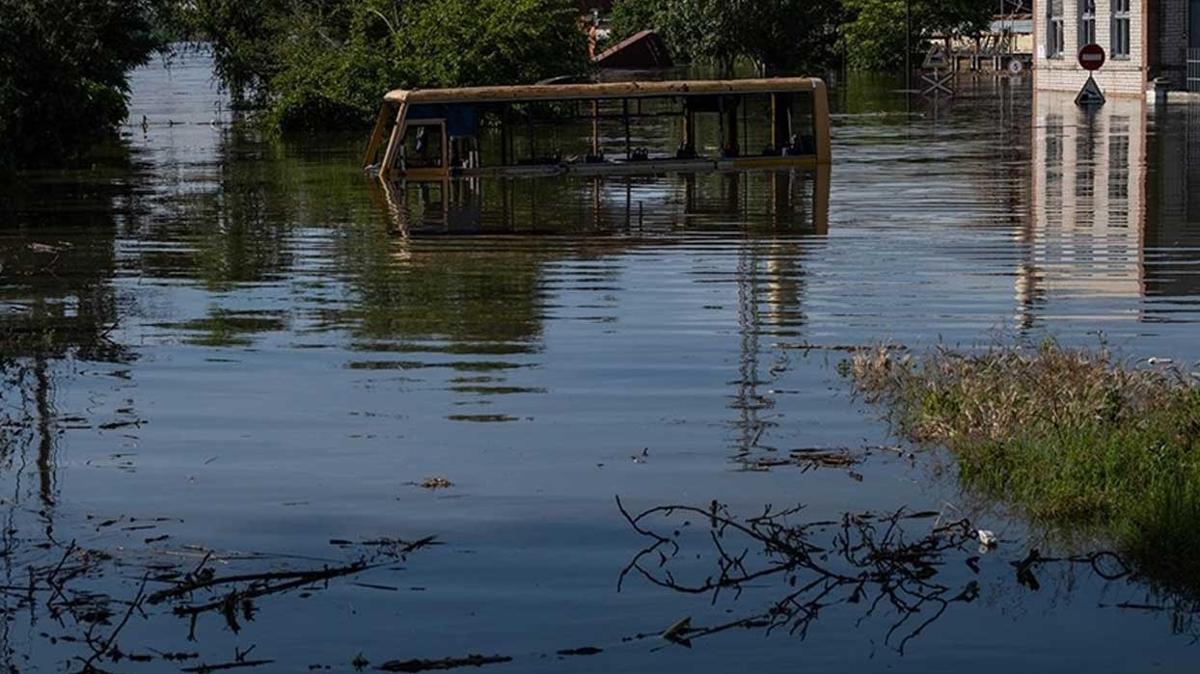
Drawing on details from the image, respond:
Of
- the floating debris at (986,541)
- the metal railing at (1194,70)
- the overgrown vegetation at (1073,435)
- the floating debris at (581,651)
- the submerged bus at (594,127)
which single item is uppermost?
the metal railing at (1194,70)

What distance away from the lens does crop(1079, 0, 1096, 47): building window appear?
66.8 m

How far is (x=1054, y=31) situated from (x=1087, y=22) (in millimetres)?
3953

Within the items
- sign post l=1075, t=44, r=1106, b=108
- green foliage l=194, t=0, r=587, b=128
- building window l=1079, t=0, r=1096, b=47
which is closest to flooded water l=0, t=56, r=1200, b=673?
green foliage l=194, t=0, r=587, b=128

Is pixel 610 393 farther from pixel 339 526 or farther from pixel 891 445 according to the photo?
pixel 339 526

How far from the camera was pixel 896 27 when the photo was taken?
99188mm

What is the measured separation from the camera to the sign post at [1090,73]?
6047cm

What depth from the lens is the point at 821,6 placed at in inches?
4119

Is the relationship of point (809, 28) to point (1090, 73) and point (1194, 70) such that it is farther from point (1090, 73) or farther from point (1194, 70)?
point (1194, 70)

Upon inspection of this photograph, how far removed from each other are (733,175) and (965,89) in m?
43.5

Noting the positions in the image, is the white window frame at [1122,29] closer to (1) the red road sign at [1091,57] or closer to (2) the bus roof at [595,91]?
(1) the red road sign at [1091,57]

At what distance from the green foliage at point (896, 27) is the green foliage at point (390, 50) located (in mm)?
37969

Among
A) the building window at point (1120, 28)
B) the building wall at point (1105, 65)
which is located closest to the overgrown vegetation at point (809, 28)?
the building wall at point (1105, 65)

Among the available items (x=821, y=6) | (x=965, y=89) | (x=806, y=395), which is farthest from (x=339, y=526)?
(x=821, y=6)

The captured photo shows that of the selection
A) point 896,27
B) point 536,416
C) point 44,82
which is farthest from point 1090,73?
point 536,416
